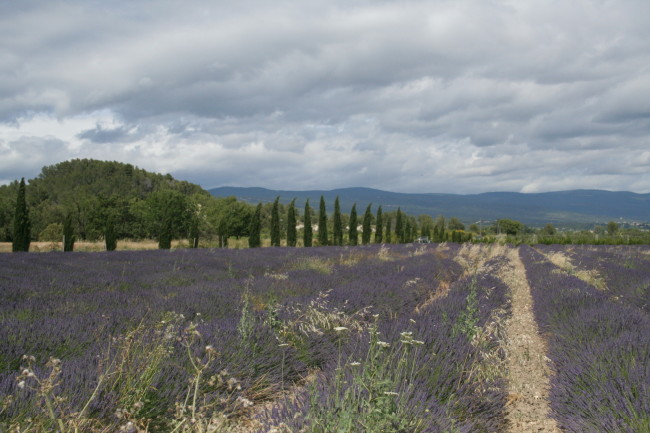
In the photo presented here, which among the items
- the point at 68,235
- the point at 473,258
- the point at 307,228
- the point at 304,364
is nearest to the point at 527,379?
the point at 304,364

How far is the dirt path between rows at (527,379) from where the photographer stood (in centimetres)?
341

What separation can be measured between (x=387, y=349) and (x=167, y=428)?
1858mm

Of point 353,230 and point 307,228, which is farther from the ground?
point 307,228

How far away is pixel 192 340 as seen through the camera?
2.23m

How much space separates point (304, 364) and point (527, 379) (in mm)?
2348

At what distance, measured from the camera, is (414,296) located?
761 cm

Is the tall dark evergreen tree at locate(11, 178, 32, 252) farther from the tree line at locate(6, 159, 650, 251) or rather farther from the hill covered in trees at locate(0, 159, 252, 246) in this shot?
the hill covered in trees at locate(0, 159, 252, 246)

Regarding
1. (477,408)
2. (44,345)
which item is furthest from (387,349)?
(44,345)

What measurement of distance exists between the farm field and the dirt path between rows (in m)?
0.02

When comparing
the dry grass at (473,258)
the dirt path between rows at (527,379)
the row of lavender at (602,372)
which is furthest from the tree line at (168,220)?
the row of lavender at (602,372)

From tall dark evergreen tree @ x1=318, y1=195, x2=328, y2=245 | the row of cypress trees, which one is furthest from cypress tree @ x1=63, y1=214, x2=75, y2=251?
tall dark evergreen tree @ x1=318, y1=195, x2=328, y2=245

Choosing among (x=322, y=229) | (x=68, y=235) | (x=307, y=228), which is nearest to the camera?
(x=68, y=235)

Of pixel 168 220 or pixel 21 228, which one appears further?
pixel 168 220

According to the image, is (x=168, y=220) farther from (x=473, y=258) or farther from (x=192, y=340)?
(x=192, y=340)
